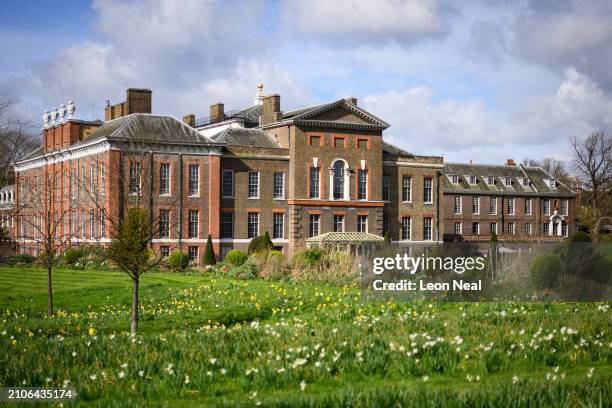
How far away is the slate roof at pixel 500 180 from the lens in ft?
239

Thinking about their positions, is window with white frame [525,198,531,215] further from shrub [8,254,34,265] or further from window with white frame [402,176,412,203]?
shrub [8,254,34,265]

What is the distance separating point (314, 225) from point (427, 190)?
1036cm

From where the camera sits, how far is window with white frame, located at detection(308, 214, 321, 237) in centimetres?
5441

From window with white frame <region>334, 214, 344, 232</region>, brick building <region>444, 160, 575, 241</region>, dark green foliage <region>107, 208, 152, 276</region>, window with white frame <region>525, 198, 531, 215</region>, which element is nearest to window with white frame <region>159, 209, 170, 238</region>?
dark green foliage <region>107, 208, 152, 276</region>

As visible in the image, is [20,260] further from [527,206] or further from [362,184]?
[527,206]

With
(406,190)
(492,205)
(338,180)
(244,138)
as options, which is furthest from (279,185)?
(492,205)

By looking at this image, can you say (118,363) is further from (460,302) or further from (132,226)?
(460,302)

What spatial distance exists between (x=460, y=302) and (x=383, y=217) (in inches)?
1499

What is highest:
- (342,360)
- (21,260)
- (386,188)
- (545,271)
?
(386,188)

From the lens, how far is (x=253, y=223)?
52.9m

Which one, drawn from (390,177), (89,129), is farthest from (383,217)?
(89,129)

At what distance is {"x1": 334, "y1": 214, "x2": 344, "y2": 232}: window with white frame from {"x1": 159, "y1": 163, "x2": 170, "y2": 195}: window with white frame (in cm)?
1183

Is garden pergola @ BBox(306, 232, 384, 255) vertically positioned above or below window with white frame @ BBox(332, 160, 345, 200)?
below

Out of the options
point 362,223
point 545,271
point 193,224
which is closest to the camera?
point 545,271
